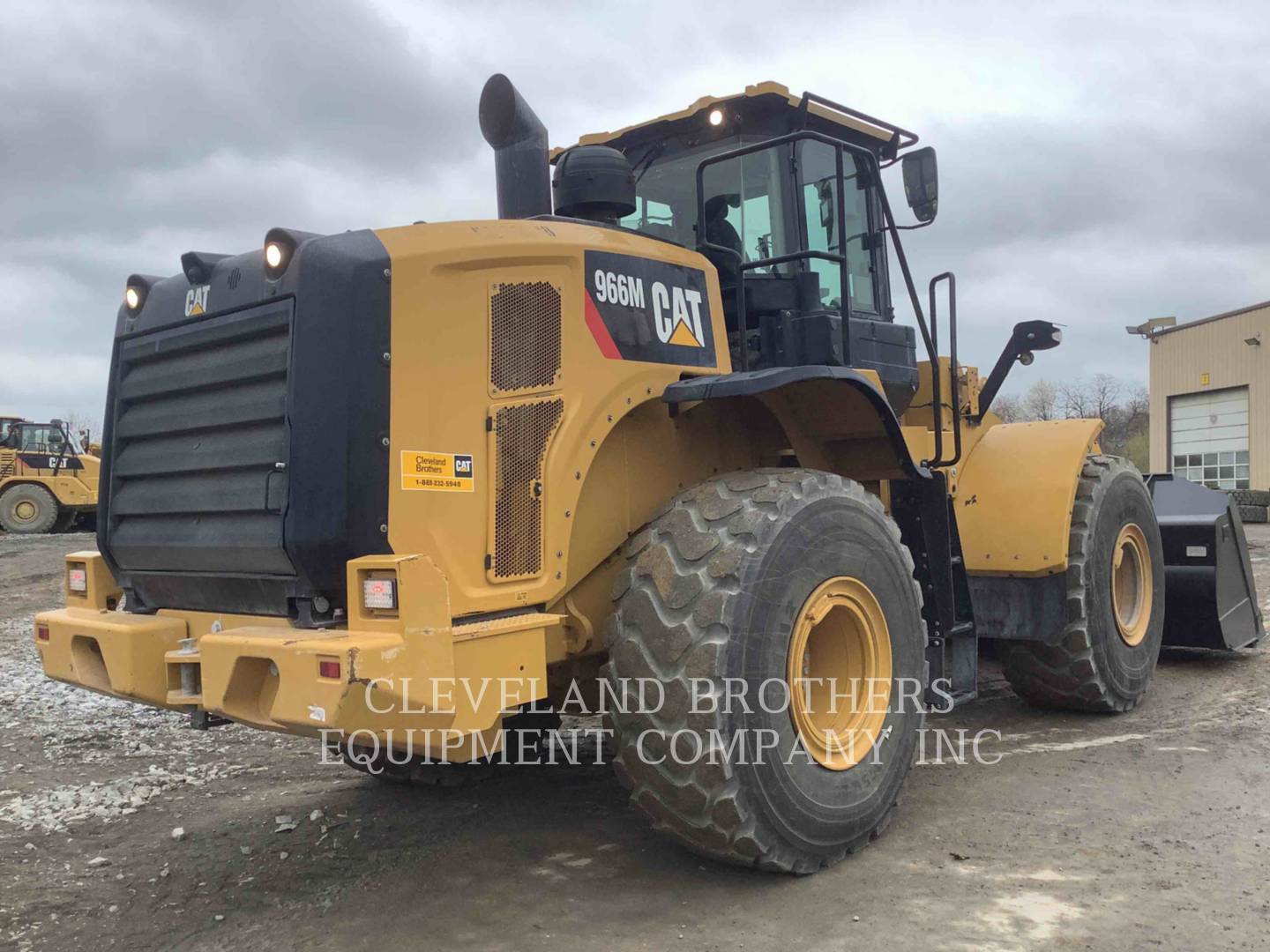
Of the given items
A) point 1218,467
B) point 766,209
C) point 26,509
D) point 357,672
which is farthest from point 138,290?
point 1218,467

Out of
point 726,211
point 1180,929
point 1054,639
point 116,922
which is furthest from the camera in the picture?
point 1054,639

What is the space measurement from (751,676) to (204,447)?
1997mm

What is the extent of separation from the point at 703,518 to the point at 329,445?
4.07 ft

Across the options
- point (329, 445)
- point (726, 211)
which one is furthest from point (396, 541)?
point (726, 211)

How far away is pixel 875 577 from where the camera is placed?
4.19 m

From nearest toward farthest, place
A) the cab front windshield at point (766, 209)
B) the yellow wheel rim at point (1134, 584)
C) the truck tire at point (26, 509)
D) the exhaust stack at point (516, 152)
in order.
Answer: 1. the exhaust stack at point (516, 152)
2. the cab front windshield at point (766, 209)
3. the yellow wheel rim at point (1134, 584)
4. the truck tire at point (26, 509)

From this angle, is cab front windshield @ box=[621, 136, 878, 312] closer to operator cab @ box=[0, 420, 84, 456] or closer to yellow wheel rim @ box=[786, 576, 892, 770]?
yellow wheel rim @ box=[786, 576, 892, 770]

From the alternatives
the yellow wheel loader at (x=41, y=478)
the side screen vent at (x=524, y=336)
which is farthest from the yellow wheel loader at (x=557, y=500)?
the yellow wheel loader at (x=41, y=478)

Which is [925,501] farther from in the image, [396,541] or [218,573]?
[218,573]

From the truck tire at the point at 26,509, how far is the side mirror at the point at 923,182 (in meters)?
24.8

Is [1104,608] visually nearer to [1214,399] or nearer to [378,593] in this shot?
[378,593]

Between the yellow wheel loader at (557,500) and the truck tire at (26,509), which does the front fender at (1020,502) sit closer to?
the yellow wheel loader at (557,500)

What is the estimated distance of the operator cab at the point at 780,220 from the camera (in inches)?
191

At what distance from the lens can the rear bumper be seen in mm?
3021
